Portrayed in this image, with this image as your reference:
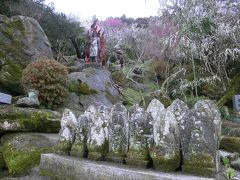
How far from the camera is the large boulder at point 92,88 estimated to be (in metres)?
6.50

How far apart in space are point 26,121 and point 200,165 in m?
2.33

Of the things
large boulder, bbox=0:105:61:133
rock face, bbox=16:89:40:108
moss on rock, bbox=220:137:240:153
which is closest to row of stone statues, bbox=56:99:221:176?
moss on rock, bbox=220:137:240:153

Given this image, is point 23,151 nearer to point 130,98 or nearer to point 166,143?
point 166,143

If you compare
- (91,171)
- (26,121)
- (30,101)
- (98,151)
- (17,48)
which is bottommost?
(91,171)

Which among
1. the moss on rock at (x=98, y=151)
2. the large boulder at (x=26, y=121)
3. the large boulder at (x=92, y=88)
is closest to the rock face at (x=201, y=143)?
the moss on rock at (x=98, y=151)

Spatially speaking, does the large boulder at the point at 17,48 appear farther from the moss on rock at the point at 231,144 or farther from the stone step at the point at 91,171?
the moss on rock at the point at 231,144

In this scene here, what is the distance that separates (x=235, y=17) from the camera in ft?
29.4

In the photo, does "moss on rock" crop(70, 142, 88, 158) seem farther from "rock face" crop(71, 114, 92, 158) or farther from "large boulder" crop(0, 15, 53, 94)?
"large boulder" crop(0, 15, 53, 94)

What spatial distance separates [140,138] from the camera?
6.06 ft

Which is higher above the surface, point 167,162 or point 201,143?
point 201,143

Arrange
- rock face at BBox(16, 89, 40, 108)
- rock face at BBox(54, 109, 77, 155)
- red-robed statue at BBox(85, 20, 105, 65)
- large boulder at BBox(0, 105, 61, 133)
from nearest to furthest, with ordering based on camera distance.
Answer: rock face at BBox(54, 109, 77, 155) → large boulder at BBox(0, 105, 61, 133) → rock face at BBox(16, 89, 40, 108) → red-robed statue at BBox(85, 20, 105, 65)

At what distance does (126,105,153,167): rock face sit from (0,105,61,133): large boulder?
184 centimetres

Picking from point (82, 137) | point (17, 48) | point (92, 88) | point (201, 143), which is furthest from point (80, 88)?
point (201, 143)

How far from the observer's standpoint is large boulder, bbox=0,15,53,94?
621cm
